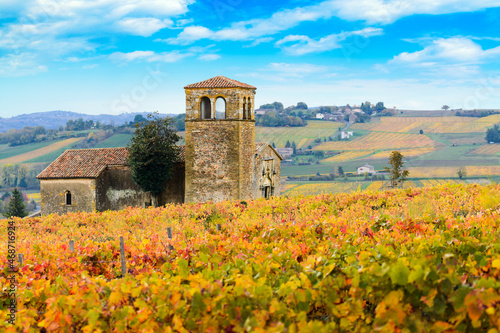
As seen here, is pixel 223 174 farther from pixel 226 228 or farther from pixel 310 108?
pixel 310 108

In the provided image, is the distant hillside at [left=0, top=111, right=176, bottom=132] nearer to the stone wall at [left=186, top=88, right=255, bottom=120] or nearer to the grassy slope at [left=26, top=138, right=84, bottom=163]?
the grassy slope at [left=26, top=138, right=84, bottom=163]

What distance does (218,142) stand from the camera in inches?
1035

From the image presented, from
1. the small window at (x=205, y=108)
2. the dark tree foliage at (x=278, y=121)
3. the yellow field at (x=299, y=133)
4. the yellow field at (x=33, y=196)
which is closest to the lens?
the small window at (x=205, y=108)

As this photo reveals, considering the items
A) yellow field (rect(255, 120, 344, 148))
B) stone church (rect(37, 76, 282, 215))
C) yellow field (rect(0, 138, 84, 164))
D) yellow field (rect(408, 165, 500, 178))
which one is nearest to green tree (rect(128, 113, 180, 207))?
stone church (rect(37, 76, 282, 215))

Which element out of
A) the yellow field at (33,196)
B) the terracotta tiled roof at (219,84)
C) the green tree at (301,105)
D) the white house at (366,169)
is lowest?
the yellow field at (33,196)

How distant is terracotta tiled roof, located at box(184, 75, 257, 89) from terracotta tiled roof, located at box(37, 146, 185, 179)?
471 cm

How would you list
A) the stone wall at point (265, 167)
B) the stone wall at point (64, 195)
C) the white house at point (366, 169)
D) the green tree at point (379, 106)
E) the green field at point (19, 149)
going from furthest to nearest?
the green tree at point (379, 106), the green field at point (19, 149), the white house at point (366, 169), the stone wall at point (265, 167), the stone wall at point (64, 195)

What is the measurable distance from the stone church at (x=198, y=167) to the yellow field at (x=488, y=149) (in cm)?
6329

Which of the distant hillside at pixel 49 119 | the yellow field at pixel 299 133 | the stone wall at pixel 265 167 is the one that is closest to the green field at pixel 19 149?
the distant hillside at pixel 49 119

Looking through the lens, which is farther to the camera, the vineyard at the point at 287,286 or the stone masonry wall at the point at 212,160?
the stone masonry wall at the point at 212,160

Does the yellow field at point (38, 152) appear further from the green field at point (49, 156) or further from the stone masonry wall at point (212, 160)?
the stone masonry wall at point (212, 160)

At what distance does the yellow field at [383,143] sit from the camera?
89.8 meters

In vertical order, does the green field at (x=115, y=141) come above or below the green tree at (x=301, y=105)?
below

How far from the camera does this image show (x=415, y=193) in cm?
1560
